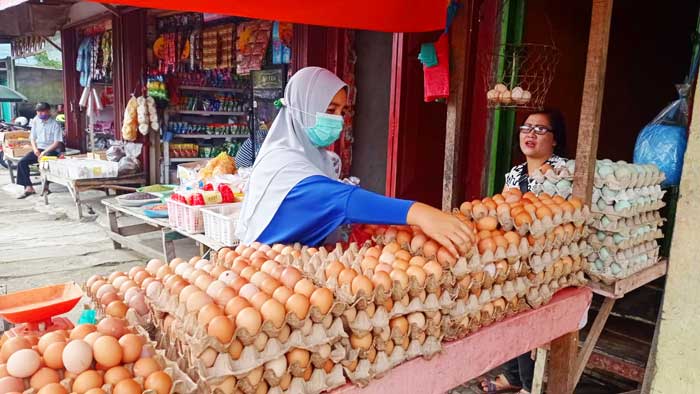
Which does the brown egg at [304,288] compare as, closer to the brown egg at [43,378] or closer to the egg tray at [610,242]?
the brown egg at [43,378]

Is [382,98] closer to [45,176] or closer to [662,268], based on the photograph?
[662,268]

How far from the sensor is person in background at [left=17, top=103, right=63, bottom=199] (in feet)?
33.3

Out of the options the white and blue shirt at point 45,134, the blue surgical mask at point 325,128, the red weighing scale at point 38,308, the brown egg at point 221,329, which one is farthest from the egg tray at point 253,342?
the white and blue shirt at point 45,134

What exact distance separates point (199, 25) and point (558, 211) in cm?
701

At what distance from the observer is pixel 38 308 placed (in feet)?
5.43

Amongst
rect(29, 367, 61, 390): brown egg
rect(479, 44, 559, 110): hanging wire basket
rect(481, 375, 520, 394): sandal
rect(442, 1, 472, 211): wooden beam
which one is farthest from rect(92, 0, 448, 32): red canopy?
rect(481, 375, 520, 394): sandal

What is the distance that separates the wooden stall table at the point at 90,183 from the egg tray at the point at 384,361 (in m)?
7.29

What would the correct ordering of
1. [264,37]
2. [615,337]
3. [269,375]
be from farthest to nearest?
[264,37] < [615,337] < [269,375]

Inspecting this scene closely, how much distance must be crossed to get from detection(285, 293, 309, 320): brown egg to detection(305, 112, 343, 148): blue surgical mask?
1.04m

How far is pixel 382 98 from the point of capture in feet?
17.5

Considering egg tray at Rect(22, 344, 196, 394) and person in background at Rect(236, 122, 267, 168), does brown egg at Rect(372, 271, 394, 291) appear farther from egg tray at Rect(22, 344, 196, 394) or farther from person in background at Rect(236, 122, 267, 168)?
person in background at Rect(236, 122, 267, 168)

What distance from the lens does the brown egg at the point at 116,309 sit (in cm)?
162

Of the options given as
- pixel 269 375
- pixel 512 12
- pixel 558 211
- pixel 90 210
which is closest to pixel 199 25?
pixel 90 210

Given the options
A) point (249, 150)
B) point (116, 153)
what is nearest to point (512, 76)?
point (249, 150)
